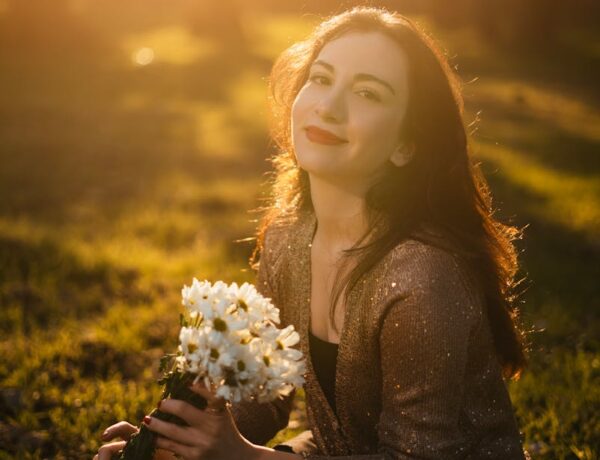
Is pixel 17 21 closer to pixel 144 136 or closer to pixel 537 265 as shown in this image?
pixel 144 136

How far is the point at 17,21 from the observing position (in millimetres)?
15359

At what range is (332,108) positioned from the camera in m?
2.72

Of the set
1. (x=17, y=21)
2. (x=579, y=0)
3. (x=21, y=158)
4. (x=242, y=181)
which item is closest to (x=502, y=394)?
(x=242, y=181)

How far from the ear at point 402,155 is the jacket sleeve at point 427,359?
0.49m

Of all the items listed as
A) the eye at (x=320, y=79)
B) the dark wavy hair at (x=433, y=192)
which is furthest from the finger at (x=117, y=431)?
the eye at (x=320, y=79)

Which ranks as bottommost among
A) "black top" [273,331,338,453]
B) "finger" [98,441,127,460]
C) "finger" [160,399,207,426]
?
"finger" [98,441,127,460]

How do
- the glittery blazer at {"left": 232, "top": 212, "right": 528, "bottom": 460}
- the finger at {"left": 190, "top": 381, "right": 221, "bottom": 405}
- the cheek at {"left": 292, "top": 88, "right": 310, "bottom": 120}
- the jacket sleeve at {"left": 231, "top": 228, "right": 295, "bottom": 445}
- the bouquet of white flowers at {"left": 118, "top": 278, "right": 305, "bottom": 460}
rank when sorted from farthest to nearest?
the jacket sleeve at {"left": 231, "top": 228, "right": 295, "bottom": 445}, the cheek at {"left": 292, "top": 88, "right": 310, "bottom": 120}, the glittery blazer at {"left": 232, "top": 212, "right": 528, "bottom": 460}, the finger at {"left": 190, "top": 381, "right": 221, "bottom": 405}, the bouquet of white flowers at {"left": 118, "top": 278, "right": 305, "bottom": 460}

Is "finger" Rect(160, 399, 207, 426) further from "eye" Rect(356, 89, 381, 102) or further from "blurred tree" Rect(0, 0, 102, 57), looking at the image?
"blurred tree" Rect(0, 0, 102, 57)

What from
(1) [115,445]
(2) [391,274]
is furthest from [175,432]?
(2) [391,274]

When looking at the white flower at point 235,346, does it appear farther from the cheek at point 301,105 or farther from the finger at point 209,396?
the cheek at point 301,105

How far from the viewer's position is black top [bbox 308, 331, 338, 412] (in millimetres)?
2945

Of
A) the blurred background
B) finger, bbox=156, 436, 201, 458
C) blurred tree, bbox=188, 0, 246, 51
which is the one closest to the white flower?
finger, bbox=156, 436, 201, 458

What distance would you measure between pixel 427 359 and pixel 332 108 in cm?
91

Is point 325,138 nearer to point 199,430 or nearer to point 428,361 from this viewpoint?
point 428,361
